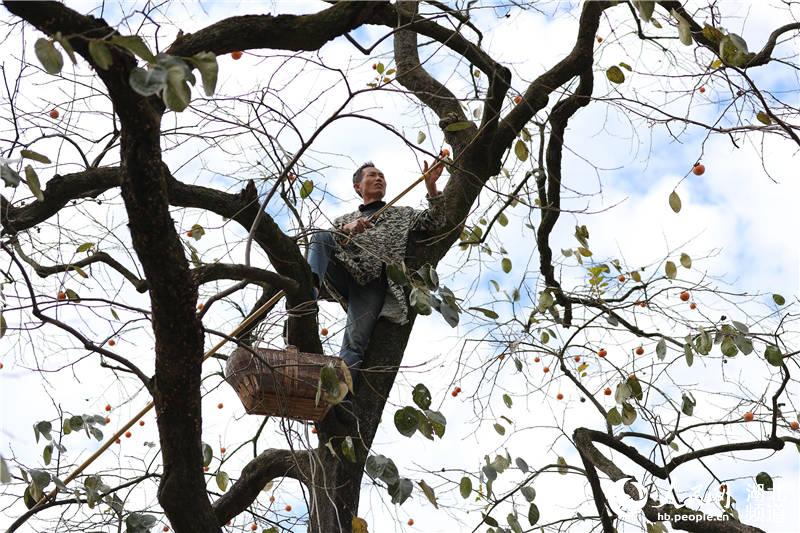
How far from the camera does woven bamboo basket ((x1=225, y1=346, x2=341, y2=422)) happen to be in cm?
262

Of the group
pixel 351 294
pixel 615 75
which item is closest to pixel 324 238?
pixel 351 294

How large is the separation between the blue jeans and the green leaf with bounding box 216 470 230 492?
0.63 metres

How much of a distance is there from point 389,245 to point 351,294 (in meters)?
0.21

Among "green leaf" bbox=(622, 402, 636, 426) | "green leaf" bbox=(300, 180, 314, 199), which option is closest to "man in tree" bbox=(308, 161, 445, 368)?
"green leaf" bbox=(300, 180, 314, 199)

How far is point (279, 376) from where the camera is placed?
262cm

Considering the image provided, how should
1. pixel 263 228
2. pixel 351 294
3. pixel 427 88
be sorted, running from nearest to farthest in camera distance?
pixel 263 228
pixel 351 294
pixel 427 88

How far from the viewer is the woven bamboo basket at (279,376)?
262 cm

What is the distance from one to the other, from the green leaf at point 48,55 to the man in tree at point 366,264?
125 cm

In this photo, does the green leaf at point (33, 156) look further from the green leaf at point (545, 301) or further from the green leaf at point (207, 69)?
the green leaf at point (545, 301)

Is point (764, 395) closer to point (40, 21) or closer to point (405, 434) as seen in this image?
point (405, 434)

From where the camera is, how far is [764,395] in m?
3.27

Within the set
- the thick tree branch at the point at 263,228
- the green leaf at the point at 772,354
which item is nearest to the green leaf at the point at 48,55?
the thick tree branch at the point at 263,228

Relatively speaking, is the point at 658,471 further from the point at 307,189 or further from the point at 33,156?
the point at 33,156

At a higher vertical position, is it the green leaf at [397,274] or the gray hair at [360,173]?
the gray hair at [360,173]
